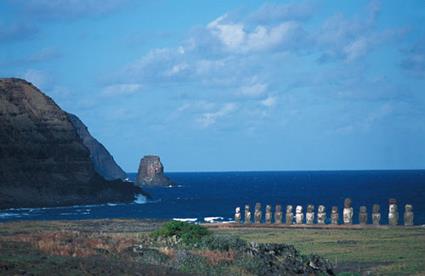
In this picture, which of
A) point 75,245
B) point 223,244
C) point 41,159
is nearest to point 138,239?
point 223,244

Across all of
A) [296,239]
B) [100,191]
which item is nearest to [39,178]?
[100,191]

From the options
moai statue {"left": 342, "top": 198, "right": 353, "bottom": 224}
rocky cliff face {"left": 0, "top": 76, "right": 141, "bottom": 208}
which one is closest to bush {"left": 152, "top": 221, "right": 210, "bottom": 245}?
moai statue {"left": 342, "top": 198, "right": 353, "bottom": 224}

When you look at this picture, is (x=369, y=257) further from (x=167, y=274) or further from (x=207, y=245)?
(x=167, y=274)

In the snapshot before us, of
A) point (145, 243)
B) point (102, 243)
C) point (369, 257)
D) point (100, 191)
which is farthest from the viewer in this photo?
point (100, 191)

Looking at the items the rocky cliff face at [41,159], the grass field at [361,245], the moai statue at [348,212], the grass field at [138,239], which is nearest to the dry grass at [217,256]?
the grass field at [138,239]

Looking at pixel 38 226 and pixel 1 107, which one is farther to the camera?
pixel 1 107

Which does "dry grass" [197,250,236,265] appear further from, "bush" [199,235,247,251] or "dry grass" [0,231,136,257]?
"dry grass" [0,231,136,257]
